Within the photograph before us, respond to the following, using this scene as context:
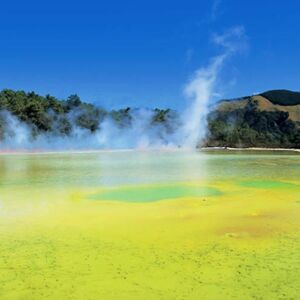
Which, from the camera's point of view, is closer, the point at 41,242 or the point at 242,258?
the point at 242,258

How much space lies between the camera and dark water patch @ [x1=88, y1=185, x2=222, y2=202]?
10.6 m

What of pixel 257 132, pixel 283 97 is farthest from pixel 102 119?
pixel 283 97

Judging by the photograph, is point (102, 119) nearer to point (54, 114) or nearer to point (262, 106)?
point (54, 114)

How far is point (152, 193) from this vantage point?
37.7ft

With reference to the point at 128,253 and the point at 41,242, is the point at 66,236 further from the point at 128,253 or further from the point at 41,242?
the point at 128,253

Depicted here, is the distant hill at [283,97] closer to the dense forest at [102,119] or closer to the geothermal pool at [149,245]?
the dense forest at [102,119]

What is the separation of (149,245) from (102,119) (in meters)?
58.7

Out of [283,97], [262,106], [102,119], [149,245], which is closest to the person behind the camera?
[149,245]

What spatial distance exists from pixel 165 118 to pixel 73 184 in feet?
183

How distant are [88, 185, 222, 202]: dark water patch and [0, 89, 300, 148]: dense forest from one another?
40017 mm

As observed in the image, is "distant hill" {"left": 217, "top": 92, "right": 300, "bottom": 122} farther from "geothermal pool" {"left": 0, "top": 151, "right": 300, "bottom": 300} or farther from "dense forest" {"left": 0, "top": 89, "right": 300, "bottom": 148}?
"geothermal pool" {"left": 0, "top": 151, "right": 300, "bottom": 300}

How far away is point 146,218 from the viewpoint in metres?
7.99

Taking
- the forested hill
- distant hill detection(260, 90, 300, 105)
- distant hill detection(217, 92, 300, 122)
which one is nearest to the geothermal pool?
the forested hill

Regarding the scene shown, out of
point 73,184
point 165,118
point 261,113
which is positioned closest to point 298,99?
point 261,113
